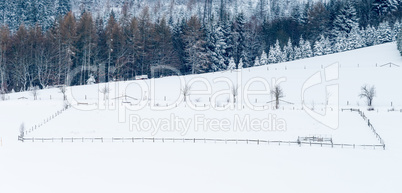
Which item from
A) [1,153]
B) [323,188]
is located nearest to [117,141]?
[1,153]

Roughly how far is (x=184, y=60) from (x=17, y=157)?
49.4m

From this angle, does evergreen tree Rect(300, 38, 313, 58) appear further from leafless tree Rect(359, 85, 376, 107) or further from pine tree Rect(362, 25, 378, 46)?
leafless tree Rect(359, 85, 376, 107)

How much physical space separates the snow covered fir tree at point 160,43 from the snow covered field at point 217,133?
31.8 ft

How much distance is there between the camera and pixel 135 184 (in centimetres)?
2541

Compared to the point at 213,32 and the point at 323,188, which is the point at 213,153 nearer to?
the point at 323,188

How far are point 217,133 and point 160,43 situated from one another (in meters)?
38.5

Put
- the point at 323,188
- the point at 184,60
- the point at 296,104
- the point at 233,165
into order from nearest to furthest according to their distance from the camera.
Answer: the point at 323,188 < the point at 233,165 < the point at 296,104 < the point at 184,60

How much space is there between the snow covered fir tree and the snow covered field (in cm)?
968

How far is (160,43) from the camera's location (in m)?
74.2

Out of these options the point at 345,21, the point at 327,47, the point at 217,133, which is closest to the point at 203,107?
the point at 217,133

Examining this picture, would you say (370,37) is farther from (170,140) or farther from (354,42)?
(170,140)

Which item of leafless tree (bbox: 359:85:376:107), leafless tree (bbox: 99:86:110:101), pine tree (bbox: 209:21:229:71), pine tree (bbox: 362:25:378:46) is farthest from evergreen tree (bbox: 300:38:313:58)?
leafless tree (bbox: 99:86:110:101)

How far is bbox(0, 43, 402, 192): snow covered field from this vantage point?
25.8 metres

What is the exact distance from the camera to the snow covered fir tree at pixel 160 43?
69000mm
